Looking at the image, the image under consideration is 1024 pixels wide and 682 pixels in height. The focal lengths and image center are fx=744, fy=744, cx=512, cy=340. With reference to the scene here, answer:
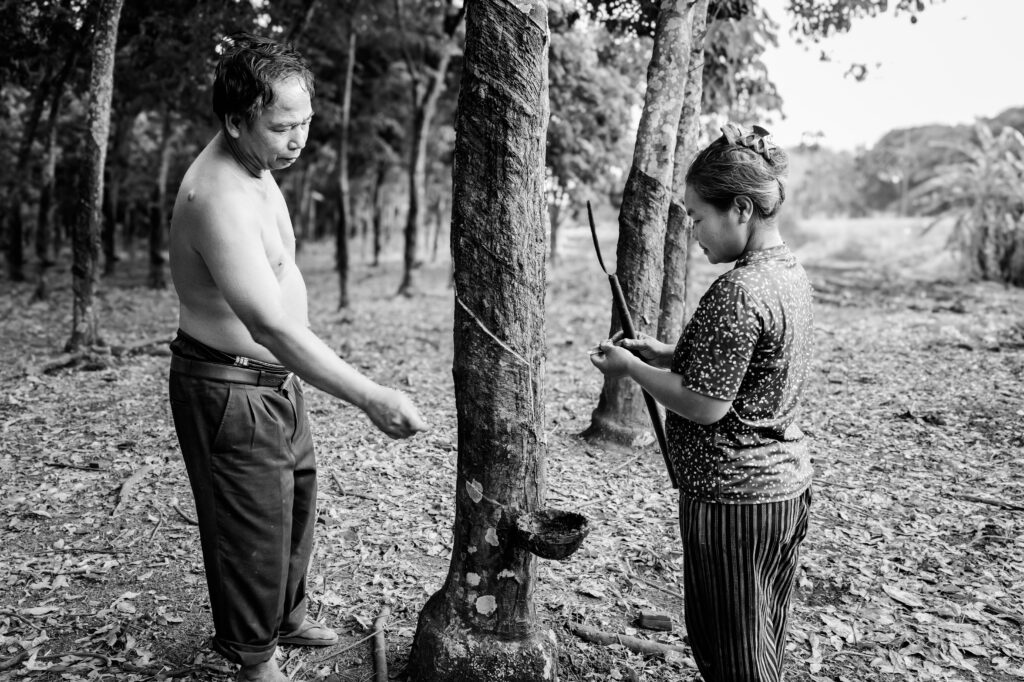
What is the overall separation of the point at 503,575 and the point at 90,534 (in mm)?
2811

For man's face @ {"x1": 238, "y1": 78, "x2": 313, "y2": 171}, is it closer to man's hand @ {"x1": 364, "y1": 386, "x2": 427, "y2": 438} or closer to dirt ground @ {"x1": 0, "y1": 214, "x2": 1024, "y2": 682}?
man's hand @ {"x1": 364, "y1": 386, "x2": 427, "y2": 438}

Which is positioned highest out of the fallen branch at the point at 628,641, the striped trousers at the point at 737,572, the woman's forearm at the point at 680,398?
the woman's forearm at the point at 680,398

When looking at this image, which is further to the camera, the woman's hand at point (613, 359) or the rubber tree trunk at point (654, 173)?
the rubber tree trunk at point (654, 173)

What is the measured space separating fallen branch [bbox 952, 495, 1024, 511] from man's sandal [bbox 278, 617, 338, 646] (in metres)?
4.11

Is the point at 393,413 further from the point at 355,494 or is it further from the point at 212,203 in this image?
the point at 355,494

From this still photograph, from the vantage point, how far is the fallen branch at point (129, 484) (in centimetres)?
455

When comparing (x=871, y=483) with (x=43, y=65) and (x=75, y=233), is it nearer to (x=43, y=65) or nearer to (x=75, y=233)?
(x=75, y=233)

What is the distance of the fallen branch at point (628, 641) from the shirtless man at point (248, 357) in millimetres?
1356

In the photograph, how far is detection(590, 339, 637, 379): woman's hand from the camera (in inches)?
87.5

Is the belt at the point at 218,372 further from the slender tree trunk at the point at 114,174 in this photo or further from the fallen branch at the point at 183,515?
the slender tree trunk at the point at 114,174

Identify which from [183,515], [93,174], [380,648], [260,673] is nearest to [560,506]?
[380,648]

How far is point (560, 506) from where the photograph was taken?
4777mm

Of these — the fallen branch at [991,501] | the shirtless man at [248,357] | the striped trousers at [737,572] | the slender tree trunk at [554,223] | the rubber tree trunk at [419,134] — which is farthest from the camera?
the slender tree trunk at [554,223]

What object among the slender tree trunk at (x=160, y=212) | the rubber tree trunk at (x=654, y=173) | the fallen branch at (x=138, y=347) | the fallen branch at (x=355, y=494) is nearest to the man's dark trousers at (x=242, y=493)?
the fallen branch at (x=355, y=494)
